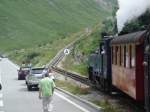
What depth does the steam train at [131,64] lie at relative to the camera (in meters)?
16.7

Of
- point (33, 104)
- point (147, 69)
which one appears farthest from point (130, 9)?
point (33, 104)

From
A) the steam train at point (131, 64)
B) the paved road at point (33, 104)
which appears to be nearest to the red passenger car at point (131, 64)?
the steam train at point (131, 64)

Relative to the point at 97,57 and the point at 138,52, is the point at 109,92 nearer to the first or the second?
the point at 97,57

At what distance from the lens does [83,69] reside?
5334cm

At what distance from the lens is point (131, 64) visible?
19.0 m

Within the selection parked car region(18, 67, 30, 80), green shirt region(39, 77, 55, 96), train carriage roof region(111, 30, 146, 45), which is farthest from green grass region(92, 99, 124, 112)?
parked car region(18, 67, 30, 80)

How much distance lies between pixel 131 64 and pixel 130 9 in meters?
4.39

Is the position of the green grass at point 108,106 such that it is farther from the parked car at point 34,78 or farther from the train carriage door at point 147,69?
the parked car at point 34,78

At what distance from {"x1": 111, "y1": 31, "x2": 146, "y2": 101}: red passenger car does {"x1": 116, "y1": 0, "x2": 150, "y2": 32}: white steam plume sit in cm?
136

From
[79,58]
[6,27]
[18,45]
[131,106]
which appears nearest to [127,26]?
[131,106]

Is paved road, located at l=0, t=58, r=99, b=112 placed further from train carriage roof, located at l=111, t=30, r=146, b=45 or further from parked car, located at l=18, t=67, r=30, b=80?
parked car, located at l=18, t=67, r=30, b=80

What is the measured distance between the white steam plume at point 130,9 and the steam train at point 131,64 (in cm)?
117

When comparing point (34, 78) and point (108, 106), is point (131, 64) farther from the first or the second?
point (34, 78)

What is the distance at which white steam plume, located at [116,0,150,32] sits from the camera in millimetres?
21109
